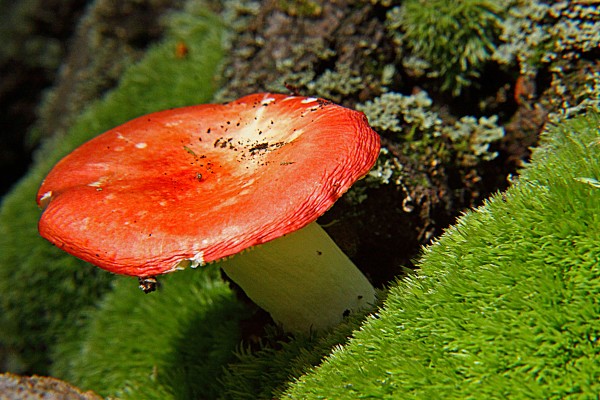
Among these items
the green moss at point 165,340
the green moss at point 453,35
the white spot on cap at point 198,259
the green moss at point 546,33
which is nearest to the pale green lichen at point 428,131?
the green moss at point 453,35

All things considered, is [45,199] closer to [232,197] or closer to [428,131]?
[232,197]

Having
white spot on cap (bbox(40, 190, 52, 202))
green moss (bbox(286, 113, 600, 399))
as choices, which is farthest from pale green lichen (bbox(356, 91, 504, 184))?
white spot on cap (bbox(40, 190, 52, 202))

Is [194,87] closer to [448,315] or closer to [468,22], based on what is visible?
[468,22]

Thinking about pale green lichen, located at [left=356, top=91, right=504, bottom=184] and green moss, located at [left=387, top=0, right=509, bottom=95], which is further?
green moss, located at [left=387, top=0, right=509, bottom=95]

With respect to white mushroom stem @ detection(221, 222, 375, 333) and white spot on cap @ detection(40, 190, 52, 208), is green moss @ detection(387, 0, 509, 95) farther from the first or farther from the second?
white spot on cap @ detection(40, 190, 52, 208)

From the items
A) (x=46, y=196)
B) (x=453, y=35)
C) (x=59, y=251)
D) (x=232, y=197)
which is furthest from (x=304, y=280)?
(x=59, y=251)

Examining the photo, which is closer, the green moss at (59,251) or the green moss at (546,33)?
the green moss at (546,33)

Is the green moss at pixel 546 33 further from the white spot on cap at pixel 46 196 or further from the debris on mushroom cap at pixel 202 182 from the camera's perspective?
the white spot on cap at pixel 46 196

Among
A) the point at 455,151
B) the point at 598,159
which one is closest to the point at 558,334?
the point at 598,159

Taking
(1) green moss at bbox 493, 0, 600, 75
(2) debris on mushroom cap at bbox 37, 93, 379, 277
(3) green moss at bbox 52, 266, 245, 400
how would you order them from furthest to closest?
(3) green moss at bbox 52, 266, 245, 400, (1) green moss at bbox 493, 0, 600, 75, (2) debris on mushroom cap at bbox 37, 93, 379, 277
